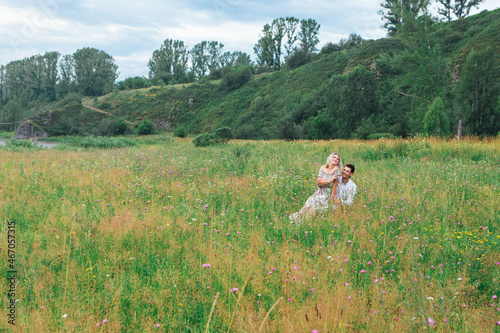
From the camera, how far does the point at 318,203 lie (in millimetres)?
5168

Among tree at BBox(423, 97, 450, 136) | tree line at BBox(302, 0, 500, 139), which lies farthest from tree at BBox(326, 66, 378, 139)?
tree at BBox(423, 97, 450, 136)

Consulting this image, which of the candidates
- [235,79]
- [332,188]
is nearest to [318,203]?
[332,188]

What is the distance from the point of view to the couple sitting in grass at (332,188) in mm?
5090

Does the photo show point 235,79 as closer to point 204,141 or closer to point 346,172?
point 204,141

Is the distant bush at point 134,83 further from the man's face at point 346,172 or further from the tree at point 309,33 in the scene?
the man's face at point 346,172

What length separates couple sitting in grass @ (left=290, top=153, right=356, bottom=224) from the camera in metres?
5.09

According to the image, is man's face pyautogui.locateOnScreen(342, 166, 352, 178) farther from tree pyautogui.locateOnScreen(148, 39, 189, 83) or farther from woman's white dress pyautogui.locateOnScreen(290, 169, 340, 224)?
tree pyautogui.locateOnScreen(148, 39, 189, 83)

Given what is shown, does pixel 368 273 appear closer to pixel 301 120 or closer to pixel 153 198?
pixel 153 198

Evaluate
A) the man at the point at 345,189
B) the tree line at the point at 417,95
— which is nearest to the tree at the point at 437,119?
the tree line at the point at 417,95

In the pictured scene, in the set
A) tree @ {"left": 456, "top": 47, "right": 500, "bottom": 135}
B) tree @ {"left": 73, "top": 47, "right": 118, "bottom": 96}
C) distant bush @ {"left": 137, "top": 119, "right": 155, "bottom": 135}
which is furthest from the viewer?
tree @ {"left": 73, "top": 47, "right": 118, "bottom": 96}

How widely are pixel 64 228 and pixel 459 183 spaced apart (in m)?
7.85

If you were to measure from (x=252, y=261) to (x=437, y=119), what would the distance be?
2330 centimetres

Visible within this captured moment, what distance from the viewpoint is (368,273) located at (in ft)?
10.2

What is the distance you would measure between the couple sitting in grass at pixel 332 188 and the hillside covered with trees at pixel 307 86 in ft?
66.4
